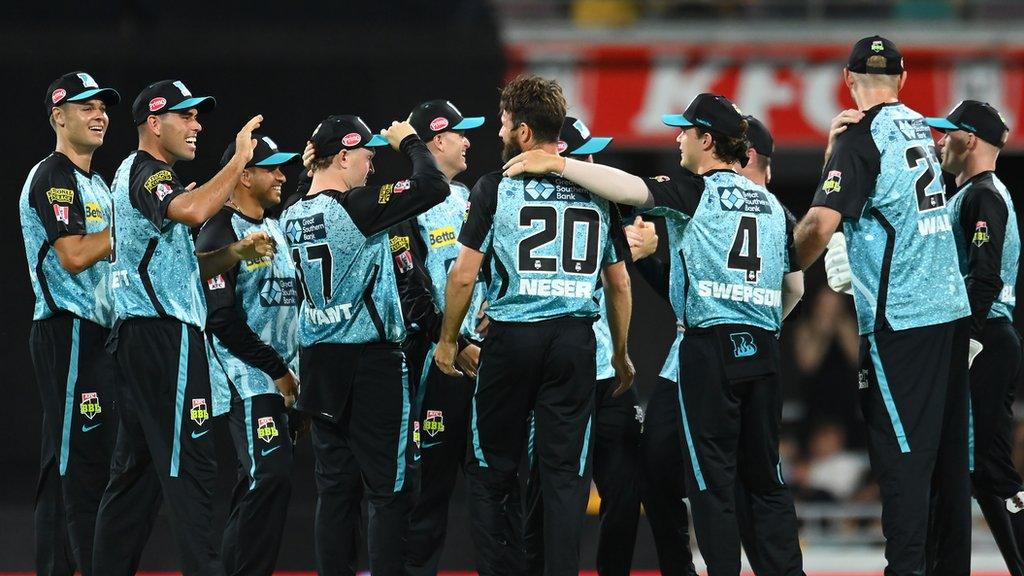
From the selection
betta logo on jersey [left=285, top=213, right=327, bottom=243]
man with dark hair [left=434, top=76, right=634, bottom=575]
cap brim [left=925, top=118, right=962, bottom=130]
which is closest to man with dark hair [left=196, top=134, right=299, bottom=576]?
betta logo on jersey [left=285, top=213, right=327, bottom=243]

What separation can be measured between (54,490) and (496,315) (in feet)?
7.22

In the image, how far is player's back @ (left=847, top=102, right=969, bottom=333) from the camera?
5.41m

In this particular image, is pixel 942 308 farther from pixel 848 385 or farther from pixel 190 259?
pixel 848 385

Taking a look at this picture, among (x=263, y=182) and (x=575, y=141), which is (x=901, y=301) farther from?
(x=263, y=182)

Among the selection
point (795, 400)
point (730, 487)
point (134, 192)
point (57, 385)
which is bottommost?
point (795, 400)

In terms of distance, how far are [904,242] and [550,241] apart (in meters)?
1.43

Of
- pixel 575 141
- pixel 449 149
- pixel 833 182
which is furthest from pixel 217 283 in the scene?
pixel 833 182

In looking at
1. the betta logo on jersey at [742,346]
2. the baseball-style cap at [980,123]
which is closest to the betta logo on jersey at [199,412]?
the betta logo on jersey at [742,346]

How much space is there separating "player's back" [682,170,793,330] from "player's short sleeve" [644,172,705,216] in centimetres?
3

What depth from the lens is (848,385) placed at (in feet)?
37.2

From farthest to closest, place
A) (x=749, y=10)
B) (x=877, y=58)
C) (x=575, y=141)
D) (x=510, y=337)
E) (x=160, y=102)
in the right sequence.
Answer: (x=749, y=10), (x=575, y=141), (x=160, y=102), (x=877, y=58), (x=510, y=337)

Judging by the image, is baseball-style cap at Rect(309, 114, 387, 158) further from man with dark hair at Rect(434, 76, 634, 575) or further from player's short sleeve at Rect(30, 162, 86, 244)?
player's short sleeve at Rect(30, 162, 86, 244)

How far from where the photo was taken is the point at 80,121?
605cm

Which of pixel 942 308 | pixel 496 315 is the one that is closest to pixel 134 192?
pixel 496 315
